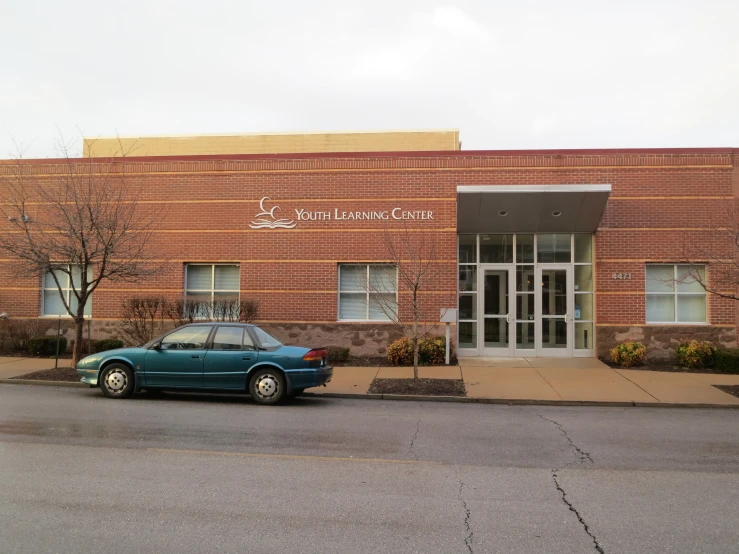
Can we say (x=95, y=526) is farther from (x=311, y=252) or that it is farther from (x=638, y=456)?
(x=311, y=252)

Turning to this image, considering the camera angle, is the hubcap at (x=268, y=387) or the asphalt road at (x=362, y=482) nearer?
the asphalt road at (x=362, y=482)

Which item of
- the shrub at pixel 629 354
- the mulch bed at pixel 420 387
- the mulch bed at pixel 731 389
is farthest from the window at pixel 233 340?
the shrub at pixel 629 354

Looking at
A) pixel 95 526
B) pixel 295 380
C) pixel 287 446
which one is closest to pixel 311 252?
pixel 295 380

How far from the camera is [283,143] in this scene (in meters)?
24.9

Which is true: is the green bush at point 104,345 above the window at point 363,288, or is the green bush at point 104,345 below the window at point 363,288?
below

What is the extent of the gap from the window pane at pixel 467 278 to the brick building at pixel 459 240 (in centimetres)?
3

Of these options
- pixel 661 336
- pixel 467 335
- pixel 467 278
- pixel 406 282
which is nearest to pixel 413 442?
pixel 406 282

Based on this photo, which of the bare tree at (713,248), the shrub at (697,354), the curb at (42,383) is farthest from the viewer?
the bare tree at (713,248)

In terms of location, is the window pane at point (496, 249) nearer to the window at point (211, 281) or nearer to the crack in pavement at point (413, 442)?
the window at point (211, 281)

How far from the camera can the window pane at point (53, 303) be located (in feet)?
57.9

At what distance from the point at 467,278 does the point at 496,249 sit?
113 centimetres

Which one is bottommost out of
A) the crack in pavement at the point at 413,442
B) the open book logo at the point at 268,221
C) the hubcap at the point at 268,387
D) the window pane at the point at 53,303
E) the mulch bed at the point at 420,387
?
the crack in pavement at the point at 413,442

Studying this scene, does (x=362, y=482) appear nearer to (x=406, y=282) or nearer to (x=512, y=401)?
(x=512, y=401)

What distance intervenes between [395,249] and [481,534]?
11947 mm
